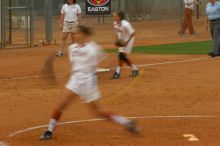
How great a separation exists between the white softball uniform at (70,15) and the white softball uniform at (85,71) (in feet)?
37.4

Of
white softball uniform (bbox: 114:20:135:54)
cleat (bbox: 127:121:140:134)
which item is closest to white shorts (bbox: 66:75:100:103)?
Answer: cleat (bbox: 127:121:140:134)

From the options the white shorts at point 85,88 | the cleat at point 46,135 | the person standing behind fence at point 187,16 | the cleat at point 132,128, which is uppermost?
the person standing behind fence at point 187,16

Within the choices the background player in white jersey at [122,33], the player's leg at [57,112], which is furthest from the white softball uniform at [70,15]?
the player's leg at [57,112]

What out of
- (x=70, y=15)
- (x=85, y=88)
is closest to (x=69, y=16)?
(x=70, y=15)

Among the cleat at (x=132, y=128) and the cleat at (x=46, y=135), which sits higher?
the cleat at (x=132, y=128)

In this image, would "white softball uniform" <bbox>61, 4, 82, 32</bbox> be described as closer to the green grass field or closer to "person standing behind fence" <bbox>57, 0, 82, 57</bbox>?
"person standing behind fence" <bbox>57, 0, 82, 57</bbox>

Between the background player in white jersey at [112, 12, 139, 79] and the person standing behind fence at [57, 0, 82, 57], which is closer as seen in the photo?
the background player in white jersey at [112, 12, 139, 79]

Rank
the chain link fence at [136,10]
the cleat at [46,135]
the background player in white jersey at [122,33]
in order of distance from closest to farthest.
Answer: the cleat at [46,135]
the background player in white jersey at [122,33]
the chain link fence at [136,10]

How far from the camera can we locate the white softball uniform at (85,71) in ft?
31.2

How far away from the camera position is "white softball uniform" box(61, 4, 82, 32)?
68.4ft

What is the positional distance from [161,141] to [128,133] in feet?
2.45

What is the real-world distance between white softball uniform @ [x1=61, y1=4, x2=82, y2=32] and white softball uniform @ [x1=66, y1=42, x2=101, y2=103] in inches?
448

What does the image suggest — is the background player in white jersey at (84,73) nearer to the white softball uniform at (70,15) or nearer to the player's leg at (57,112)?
the player's leg at (57,112)

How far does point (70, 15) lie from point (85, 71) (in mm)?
11543
